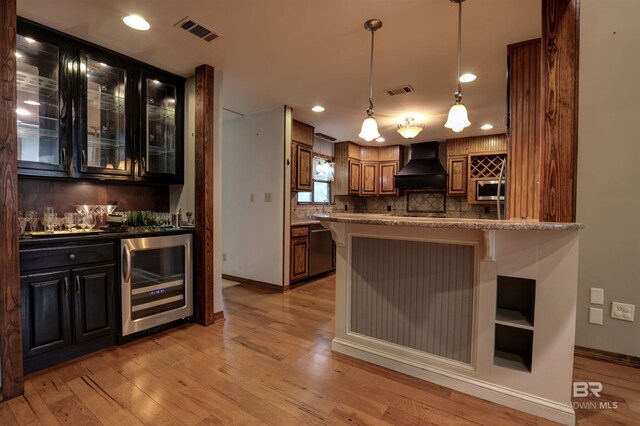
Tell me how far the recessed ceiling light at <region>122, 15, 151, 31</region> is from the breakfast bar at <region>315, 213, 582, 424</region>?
1979 millimetres

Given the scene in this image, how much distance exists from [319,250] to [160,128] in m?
2.87

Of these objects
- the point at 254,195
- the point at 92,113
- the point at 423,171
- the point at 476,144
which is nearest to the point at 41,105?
the point at 92,113

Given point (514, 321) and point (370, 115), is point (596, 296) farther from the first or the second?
point (370, 115)

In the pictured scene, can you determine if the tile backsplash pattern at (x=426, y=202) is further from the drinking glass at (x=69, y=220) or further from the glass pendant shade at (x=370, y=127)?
the drinking glass at (x=69, y=220)

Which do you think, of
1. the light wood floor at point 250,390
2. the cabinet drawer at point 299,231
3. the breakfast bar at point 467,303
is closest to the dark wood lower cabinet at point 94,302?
the light wood floor at point 250,390

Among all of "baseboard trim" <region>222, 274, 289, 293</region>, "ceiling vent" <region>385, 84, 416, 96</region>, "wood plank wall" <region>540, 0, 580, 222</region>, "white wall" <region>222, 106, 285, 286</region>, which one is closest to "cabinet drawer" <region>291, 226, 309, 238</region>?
"white wall" <region>222, 106, 285, 286</region>

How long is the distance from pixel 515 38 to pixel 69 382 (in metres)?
4.12

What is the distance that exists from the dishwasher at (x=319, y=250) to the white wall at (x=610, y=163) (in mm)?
3211

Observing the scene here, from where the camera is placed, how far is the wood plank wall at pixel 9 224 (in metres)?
1.72

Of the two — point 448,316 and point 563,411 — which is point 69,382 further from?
point 563,411

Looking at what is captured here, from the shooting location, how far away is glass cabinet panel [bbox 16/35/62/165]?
2.15 meters

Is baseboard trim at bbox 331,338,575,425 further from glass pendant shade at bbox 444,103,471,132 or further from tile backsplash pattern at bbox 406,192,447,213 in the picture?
tile backsplash pattern at bbox 406,192,447,213

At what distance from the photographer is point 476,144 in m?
5.42

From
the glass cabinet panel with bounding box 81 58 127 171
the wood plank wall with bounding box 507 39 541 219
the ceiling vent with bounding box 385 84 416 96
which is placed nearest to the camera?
the wood plank wall with bounding box 507 39 541 219
